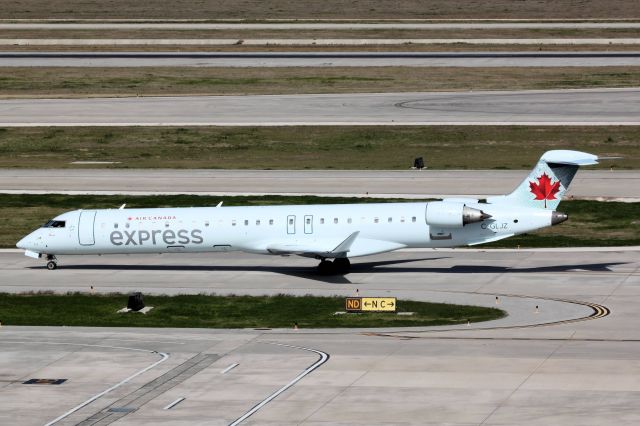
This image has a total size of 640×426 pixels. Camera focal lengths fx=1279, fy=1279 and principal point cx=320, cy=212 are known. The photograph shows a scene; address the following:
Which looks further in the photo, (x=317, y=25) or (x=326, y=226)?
(x=317, y=25)

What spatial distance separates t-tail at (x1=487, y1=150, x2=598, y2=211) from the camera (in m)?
52.3

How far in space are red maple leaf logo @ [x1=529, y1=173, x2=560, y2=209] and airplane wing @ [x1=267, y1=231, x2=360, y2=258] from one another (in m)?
7.57

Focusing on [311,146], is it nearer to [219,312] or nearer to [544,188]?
[544,188]

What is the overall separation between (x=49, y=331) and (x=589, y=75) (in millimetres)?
76442

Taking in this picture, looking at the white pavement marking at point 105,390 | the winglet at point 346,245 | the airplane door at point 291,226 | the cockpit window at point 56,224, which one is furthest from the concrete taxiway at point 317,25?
the white pavement marking at point 105,390

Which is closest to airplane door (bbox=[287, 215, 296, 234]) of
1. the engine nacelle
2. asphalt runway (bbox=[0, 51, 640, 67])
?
the engine nacelle

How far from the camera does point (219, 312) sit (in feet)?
159

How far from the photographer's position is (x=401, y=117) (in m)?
95.1

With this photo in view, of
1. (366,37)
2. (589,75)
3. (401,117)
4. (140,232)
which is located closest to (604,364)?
(140,232)

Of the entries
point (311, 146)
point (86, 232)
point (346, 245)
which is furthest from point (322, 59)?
point (346, 245)

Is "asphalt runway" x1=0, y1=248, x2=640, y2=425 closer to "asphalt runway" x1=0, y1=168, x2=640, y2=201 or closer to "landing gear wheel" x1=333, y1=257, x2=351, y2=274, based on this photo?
"landing gear wheel" x1=333, y1=257, x2=351, y2=274

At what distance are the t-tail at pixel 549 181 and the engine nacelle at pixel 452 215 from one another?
1.91m

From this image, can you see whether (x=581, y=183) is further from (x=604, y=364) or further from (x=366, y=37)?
(x=366, y=37)

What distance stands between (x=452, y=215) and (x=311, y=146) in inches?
1430
